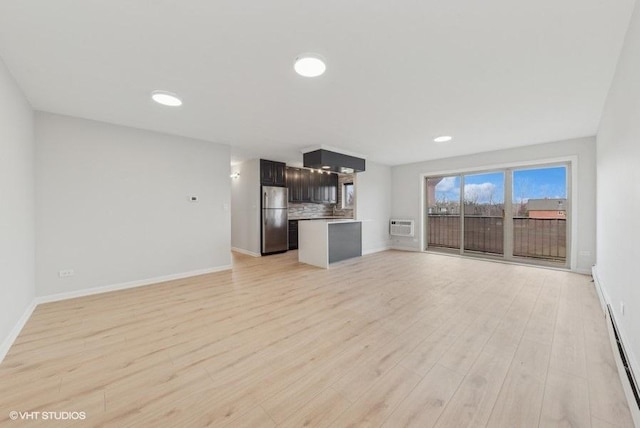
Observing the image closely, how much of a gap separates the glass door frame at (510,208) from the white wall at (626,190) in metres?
2.43

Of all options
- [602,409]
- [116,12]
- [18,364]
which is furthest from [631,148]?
[18,364]

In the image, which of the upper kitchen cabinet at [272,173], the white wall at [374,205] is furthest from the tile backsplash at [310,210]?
the white wall at [374,205]

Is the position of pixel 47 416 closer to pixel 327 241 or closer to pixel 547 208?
pixel 327 241

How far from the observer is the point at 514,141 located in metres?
4.57

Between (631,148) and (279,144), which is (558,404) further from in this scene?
(279,144)

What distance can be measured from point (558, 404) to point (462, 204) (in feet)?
16.9

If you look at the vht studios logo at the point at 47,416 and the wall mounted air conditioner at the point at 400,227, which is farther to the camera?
the wall mounted air conditioner at the point at 400,227

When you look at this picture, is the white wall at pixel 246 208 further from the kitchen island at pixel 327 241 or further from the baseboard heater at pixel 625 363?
the baseboard heater at pixel 625 363

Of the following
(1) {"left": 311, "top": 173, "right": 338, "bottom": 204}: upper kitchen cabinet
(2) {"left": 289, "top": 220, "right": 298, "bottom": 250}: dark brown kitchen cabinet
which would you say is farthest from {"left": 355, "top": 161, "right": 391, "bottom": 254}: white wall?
(2) {"left": 289, "top": 220, "right": 298, "bottom": 250}: dark brown kitchen cabinet

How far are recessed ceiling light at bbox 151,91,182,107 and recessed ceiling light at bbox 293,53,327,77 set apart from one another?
153cm

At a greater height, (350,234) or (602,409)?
(350,234)

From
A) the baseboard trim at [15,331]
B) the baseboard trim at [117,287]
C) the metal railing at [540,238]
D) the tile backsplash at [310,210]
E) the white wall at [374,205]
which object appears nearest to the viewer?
the baseboard trim at [15,331]

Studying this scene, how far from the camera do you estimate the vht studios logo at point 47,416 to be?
1.34 metres

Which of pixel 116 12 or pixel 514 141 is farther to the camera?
pixel 514 141
